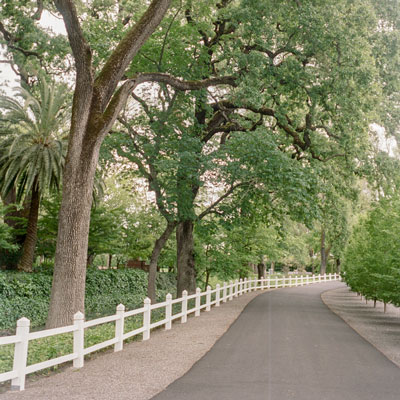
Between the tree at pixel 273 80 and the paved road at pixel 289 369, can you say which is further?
the tree at pixel 273 80

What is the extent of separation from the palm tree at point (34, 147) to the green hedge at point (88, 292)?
1794mm

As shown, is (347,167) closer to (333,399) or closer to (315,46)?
(315,46)

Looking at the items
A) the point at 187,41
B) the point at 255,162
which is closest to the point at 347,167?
the point at 255,162

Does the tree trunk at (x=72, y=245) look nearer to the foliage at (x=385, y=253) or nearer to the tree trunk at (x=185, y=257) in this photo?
the foliage at (x=385, y=253)

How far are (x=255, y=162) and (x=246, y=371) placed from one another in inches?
415

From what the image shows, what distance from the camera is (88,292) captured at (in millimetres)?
25922

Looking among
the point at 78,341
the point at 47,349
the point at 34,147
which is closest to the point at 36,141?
the point at 34,147

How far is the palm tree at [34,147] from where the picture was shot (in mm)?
20562

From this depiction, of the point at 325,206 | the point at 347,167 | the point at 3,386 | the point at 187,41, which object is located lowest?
the point at 3,386

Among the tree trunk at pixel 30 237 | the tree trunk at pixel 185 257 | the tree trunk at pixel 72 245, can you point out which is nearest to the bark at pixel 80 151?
the tree trunk at pixel 72 245

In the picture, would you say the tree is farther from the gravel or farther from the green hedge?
the green hedge

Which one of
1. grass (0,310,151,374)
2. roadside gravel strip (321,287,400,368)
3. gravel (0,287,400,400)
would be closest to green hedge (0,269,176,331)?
gravel (0,287,400,400)

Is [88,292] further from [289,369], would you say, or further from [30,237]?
[289,369]

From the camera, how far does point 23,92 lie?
69.6 feet
